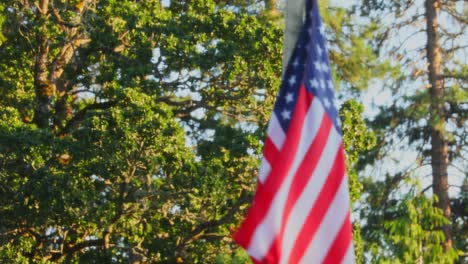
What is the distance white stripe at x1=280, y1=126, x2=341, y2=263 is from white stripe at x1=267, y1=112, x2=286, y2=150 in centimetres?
27

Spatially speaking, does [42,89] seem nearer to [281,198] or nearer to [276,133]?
[276,133]

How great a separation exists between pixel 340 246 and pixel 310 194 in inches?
14.2

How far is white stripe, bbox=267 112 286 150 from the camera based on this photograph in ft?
19.8

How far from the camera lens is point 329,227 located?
600 centimetres

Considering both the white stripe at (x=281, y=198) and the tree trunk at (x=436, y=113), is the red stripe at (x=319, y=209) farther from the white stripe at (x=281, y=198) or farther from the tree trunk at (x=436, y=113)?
the tree trunk at (x=436, y=113)

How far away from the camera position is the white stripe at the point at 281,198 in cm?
573

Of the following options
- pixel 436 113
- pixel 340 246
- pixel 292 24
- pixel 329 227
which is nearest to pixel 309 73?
pixel 292 24

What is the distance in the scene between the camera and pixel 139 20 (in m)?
19.6

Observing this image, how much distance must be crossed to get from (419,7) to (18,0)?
12943mm

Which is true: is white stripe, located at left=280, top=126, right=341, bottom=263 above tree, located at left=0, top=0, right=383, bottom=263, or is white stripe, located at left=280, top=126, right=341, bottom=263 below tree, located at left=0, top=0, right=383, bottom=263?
below

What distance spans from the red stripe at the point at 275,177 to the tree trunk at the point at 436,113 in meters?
20.9

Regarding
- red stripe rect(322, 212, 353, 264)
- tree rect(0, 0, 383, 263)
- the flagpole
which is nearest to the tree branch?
tree rect(0, 0, 383, 263)

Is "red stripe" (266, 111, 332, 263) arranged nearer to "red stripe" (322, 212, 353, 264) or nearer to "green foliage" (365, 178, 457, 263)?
"red stripe" (322, 212, 353, 264)

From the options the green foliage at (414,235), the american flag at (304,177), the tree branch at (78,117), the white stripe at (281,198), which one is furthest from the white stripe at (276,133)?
the tree branch at (78,117)
